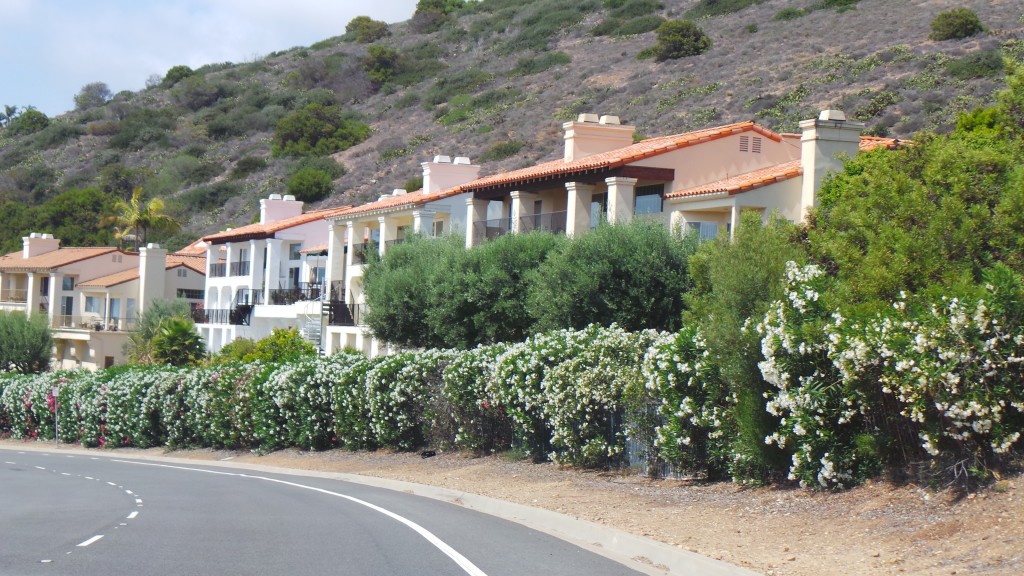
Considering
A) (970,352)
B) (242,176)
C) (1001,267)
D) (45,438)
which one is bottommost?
(45,438)

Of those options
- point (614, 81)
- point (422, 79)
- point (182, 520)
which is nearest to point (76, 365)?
point (614, 81)

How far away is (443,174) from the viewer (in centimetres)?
5175

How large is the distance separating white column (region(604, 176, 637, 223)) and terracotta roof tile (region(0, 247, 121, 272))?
5327 centimetres

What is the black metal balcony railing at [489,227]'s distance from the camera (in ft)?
136

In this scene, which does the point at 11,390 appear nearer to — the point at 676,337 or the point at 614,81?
the point at 676,337

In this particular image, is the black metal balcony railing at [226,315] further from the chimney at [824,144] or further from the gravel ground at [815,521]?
the gravel ground at [815,521]

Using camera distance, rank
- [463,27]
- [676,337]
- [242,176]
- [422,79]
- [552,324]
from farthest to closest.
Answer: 1. [463,27]
2. [422,79]
3. [242,176]
4. [552,324]
5. [676,337]

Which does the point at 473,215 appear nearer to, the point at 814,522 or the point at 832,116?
the point at 832,116

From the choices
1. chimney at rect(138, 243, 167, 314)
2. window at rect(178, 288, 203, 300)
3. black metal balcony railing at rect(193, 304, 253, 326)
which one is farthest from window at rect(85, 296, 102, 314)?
black metal balcony railing at rect(193, 304, 253, 326)

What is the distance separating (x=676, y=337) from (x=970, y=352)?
6449 millimetres

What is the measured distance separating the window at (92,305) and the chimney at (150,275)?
13.1 feet

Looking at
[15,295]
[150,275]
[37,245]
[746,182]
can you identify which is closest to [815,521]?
[746,182]

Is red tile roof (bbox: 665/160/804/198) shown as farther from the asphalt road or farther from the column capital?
the asphalt road

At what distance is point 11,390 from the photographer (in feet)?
184
